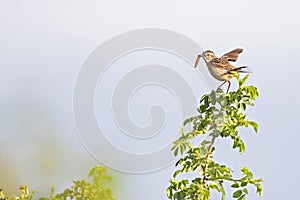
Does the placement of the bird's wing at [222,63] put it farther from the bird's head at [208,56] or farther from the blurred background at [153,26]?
the blurred background at [153,26]

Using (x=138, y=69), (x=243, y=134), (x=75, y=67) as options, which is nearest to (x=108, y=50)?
(x=138, y=69)

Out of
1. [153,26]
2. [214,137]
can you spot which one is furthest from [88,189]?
[153,26]

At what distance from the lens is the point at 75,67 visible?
1209 millimetres

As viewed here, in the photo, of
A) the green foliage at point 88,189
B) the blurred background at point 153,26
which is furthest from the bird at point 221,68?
the blurred background at point 153,26

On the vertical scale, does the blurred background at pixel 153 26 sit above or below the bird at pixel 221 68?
above

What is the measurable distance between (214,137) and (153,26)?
0.67 metres

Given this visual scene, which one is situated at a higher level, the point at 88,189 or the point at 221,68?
the point at 221,68

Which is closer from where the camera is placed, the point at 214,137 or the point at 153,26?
the point at 214,137

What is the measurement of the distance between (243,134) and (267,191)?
0.15 m

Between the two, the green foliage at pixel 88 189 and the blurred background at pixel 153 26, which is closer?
the green foliage at pixel 88 189

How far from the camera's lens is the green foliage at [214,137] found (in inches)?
20.7

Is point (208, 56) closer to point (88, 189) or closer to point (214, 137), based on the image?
point (214, 137)

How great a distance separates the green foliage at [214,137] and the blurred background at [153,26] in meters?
0.37

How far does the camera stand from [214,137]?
1.79 feet
